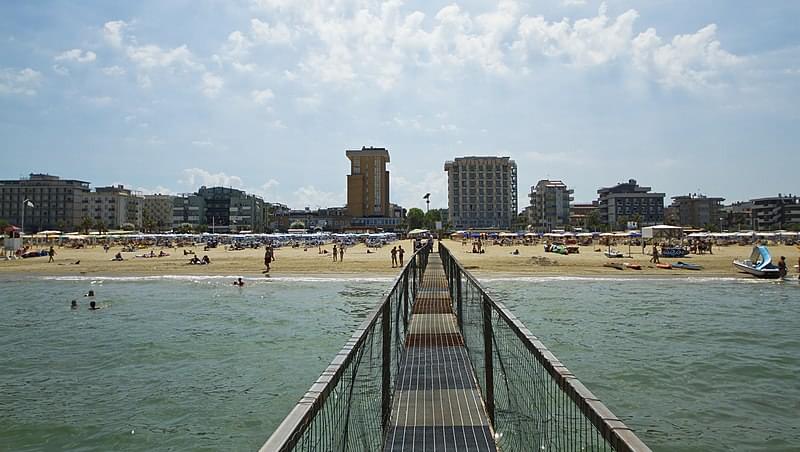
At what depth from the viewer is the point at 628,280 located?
34750 millimetres

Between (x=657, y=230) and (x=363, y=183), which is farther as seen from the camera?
(x=363, y=183)

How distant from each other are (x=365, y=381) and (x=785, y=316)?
23220mm

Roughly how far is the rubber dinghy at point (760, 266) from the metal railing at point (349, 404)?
123 ft

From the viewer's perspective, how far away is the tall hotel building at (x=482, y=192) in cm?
15850

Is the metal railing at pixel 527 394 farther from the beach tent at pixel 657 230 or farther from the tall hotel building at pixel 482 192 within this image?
the tall hotel building at pixel 482 192

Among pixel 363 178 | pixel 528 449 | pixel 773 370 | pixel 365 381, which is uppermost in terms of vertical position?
pixel 363 178

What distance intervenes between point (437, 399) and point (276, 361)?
8.55 m

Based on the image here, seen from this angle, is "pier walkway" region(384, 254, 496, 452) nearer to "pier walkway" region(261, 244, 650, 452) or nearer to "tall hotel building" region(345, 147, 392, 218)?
"pier walkway" region(261, 244, 650, 452)

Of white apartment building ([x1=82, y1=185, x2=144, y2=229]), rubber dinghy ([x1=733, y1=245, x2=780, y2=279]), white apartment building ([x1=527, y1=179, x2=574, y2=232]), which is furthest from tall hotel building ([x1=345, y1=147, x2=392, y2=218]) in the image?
rubber dinghy ([x1=733, y1=245, x2=780, y2=279])

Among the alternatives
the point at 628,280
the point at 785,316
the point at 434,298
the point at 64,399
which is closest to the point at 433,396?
the point at 434,298

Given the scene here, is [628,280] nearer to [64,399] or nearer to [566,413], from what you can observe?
[64,399]

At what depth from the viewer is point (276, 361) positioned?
13.8 m

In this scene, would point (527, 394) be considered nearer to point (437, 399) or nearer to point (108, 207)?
point (437, 399)

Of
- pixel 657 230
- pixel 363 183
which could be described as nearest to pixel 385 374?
pixel 657 230
